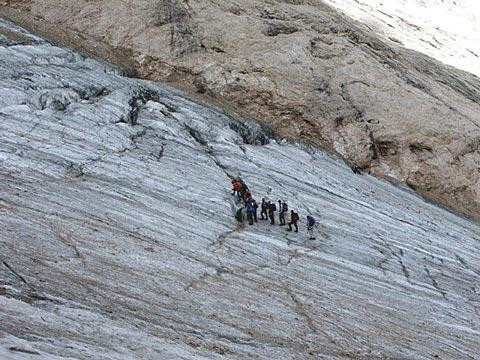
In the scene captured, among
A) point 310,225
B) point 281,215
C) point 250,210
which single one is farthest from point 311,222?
point 250,210

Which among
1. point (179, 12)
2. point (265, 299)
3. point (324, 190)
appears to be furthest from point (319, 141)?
point (265, 299)

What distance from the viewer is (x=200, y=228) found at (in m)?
20.3

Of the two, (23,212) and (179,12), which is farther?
(179,12)

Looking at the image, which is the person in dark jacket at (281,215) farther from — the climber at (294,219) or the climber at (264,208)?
the climber at (264,208)

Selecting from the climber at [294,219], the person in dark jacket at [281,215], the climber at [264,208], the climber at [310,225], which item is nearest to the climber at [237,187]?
the climber at [264,208]

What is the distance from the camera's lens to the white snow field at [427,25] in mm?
54938

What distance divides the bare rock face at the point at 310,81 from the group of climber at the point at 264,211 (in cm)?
1332

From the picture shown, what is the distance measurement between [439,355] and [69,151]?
1554 cm

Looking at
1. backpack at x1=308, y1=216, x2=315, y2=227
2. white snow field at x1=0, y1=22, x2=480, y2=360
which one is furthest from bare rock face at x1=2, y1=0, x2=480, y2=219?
backpack at x1=308, y1=216, x2=315, y2=227

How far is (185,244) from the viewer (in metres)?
18.5

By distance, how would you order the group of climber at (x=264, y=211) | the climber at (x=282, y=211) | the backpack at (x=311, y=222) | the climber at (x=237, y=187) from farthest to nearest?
the climber at (x=237, y=187) → the climber at (x=282, y=211) → the backpack at (x=311, y=222) → the group of climber at (x=264, y=211)

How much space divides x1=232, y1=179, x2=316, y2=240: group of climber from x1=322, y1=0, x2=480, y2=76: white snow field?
115ft

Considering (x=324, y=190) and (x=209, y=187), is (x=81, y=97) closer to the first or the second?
→ (x=209, y=187)

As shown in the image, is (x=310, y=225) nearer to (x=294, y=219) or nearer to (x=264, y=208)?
(x=294, y=219)
